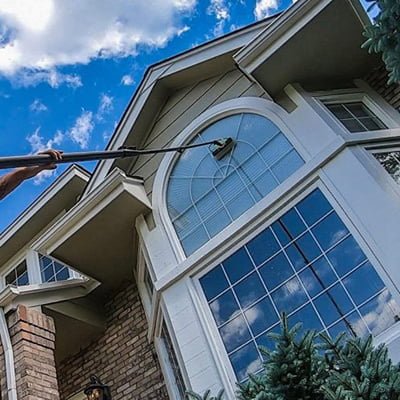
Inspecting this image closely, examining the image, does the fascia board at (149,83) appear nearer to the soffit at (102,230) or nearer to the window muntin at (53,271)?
the soffit at (102,230)

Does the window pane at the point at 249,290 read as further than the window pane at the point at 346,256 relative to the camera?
Yes

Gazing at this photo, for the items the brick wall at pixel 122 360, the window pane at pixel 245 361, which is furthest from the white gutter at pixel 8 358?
the window pane at pixel 245 361

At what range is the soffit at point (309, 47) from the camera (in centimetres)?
465

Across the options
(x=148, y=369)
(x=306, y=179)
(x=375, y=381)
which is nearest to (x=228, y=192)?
(x=306, y=179)

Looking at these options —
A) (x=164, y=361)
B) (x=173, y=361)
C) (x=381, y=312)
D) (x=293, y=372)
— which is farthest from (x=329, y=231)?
(x=164, y=361)

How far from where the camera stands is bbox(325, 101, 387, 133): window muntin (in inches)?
188

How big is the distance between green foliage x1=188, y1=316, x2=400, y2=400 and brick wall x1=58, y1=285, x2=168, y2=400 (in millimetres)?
2982

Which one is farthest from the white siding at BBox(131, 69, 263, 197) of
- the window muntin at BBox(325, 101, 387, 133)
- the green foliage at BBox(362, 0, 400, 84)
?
the green foliage at BBox(362, 0, 400, 84)

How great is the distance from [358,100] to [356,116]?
1.05ft

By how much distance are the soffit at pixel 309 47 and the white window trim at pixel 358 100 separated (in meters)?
0.21

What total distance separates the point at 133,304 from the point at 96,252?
904 millimetres

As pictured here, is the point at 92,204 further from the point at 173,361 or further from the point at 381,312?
the point at 381,312

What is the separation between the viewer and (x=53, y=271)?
748 cm

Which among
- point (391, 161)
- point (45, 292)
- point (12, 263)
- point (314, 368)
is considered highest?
point (12, 263)
